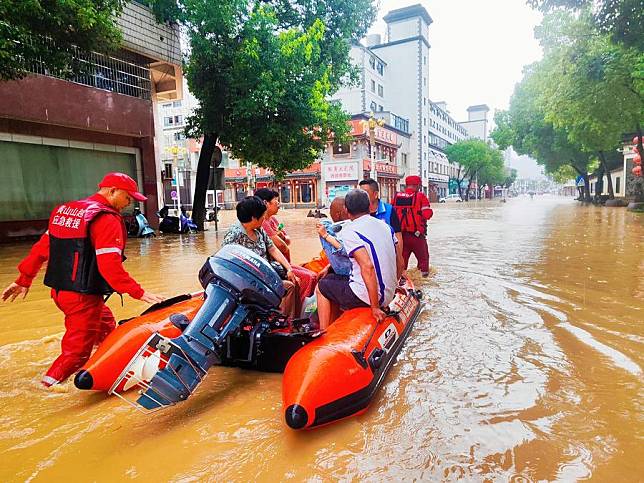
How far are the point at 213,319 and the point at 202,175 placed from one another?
49.3ft

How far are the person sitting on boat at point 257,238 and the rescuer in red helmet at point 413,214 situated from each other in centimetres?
330

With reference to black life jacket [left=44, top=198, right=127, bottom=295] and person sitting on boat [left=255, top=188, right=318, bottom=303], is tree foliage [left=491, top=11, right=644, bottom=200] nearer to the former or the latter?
person sitting on boat [left=255, top=188, right=318, bottom=303]

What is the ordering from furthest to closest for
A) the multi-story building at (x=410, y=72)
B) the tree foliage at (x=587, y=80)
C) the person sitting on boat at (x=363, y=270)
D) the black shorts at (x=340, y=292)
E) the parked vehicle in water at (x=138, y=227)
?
the multi-story building at (x=410, y=72) < the tree foliage at (x=587, y=80) < the parked vehicle in water at (x=138, y=227) < the black shorts at (x=340, y=292) < the person sitting on boat at (x=363, y=270)

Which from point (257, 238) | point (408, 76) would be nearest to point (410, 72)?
point (408, 76)

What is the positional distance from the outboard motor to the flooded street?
0.37m

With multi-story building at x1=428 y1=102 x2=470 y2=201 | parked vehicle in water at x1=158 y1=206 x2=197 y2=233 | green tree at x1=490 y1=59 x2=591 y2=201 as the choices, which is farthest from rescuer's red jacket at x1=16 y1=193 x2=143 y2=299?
multi-story building at x1=428 y1=102 x2=470 y2=201

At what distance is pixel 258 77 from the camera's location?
530 inches

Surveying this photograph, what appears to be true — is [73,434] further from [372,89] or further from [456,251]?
[372,89]

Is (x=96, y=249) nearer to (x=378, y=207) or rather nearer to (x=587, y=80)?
(x=378, y=207)

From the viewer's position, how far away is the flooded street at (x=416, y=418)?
2535 millimetres

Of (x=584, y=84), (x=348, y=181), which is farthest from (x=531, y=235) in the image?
(x=348, y=181)

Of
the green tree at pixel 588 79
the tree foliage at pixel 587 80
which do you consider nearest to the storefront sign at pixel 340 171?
the tree foliage at pixel 587 80

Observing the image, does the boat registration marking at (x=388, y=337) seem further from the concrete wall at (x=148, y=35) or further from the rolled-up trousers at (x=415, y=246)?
the concrete wall at (x=148, y=35)

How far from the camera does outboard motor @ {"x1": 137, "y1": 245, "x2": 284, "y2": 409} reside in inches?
108
